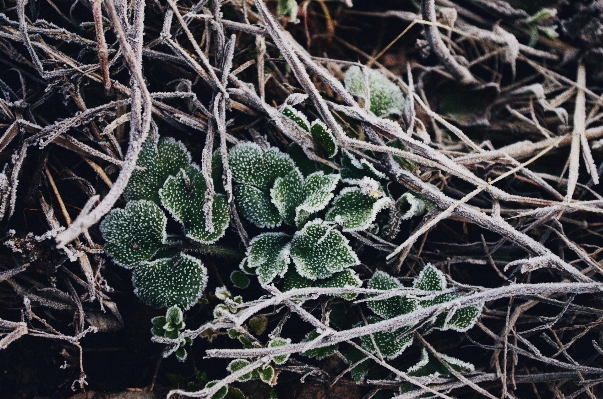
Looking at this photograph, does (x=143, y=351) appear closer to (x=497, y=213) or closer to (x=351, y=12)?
(x=497, y=213)

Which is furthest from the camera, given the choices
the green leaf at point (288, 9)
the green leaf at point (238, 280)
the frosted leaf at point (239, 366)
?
the green leaf at point (288, 9)

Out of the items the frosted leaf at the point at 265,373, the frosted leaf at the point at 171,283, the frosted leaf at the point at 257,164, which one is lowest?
the frosted leaf at the point at 265,373

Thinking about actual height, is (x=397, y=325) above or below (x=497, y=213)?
below

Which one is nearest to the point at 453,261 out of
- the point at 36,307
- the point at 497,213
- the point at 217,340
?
the point at 497,213

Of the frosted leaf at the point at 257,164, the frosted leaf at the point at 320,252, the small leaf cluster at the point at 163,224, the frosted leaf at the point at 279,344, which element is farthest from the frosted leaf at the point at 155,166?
the frosted leaf at the point at 279,344

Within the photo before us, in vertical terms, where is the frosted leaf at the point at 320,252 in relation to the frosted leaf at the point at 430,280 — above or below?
above

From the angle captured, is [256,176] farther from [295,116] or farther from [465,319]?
[465,319]

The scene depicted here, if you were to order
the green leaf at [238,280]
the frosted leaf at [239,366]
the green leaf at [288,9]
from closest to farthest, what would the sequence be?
the frosted leaf at [239,366] < the green leaf at [238,280] < the green leaf at [288,9]

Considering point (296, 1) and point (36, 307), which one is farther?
point (296, 1)

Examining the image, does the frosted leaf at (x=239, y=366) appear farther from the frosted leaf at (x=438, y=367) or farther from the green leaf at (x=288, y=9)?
the green leaf at (x=288, y=9)
